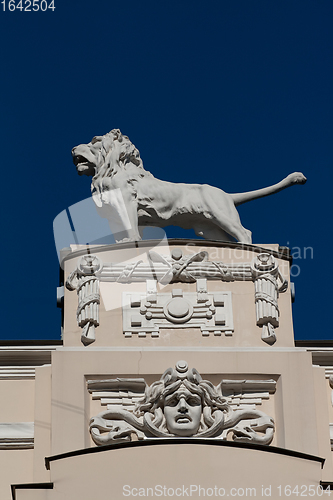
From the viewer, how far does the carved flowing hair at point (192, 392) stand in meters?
12.6

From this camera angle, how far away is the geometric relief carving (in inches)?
523

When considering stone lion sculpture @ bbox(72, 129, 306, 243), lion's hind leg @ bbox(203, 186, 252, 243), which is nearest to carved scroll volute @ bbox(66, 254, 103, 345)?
stone lion sculpture @ bbox(72, 129, 306, 243)

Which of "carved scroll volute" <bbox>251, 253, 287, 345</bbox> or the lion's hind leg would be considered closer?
"carved scroll volute" <bbox>251, 253, 287, 345</bbox>

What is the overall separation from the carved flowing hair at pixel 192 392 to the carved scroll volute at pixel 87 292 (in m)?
1.08

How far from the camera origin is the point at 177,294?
13531 millimetres

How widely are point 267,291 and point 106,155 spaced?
3054 mm

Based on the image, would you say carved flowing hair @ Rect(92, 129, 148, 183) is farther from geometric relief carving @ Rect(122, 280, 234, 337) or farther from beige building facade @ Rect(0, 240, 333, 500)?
geometric relief carving @ Rect(122, 280, 234, 337)

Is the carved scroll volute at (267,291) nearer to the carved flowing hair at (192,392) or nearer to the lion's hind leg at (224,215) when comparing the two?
the lion's hind leg at (224,215)

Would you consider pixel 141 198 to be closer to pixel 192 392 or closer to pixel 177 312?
pixel 177 312

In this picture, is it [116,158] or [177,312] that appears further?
[116,158]

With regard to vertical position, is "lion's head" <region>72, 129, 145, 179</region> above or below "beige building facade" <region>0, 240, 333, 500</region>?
above

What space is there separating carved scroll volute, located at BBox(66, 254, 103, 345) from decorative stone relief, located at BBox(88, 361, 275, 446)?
73cm

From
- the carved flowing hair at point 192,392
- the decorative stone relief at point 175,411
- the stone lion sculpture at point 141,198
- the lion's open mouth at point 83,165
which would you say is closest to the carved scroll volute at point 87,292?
the decorative stone relief at point 175,411

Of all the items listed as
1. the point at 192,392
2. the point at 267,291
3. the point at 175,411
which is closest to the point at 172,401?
the point at 175,411
